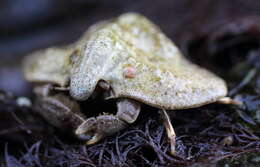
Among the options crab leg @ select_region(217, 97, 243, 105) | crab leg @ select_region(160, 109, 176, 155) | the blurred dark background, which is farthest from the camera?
the blurred dark background

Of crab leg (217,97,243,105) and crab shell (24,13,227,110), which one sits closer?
crab shell (24,13,227,110)

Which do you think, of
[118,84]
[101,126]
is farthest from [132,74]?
[101,126]

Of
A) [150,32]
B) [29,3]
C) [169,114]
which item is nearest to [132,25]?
[150,32]

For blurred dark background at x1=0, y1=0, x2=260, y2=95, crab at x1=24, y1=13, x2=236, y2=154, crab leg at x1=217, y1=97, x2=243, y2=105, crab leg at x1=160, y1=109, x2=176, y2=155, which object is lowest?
crab leg at x1=160, y1=109, x2=176, y2=155

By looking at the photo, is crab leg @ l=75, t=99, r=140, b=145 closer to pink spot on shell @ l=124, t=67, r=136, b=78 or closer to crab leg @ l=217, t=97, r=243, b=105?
pink spot on shell @ l=124, t=67, r=136, b=78

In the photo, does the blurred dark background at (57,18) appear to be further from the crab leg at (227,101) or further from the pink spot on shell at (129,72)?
the pink spot on shell at (129,72)

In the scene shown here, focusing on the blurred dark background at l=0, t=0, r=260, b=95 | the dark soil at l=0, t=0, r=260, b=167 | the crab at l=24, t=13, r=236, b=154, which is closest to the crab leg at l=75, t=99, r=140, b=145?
the crab at l=24, t=13, r=236, b=154
